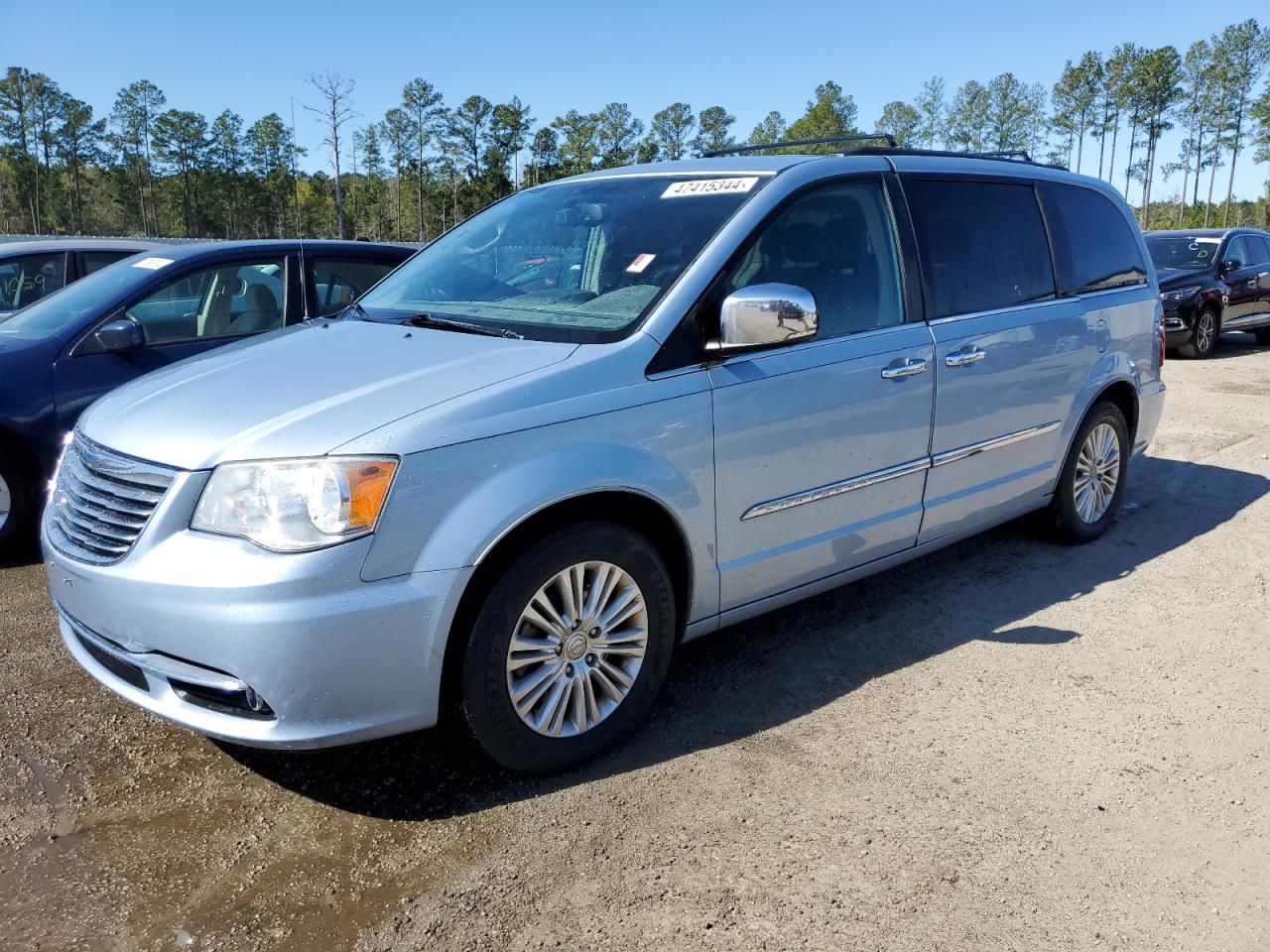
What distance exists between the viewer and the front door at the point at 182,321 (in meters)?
5.18

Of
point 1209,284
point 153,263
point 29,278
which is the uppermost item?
point 153,263

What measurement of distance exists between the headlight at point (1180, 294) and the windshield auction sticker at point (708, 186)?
11751mm

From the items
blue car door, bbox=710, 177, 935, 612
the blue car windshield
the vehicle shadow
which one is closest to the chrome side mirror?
blue car door, bbox=710, 177, 935, 612

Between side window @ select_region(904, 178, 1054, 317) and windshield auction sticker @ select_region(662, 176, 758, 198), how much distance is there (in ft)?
2.79

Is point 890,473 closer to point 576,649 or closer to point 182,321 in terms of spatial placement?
point 576,649

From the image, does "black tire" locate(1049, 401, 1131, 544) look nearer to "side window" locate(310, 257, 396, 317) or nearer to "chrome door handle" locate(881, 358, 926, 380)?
"chrome door handle" locate(881, 358, 926, 380)

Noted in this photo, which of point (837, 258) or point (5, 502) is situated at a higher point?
point (837, 258)

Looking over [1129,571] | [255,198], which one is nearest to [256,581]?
[1129,571]

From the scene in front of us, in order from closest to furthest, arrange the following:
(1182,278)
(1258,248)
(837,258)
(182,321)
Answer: (837,258) → (182,321) → (1182,278) → (1258,248)

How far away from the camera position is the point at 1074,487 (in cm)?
509

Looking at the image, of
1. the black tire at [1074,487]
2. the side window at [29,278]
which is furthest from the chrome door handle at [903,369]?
the side window at [29,278]

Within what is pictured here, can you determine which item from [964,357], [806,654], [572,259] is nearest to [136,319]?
[572,259]

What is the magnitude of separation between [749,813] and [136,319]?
14.8ft

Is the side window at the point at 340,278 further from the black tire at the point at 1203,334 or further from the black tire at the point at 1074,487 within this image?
the black tire at the point at 1203,334
